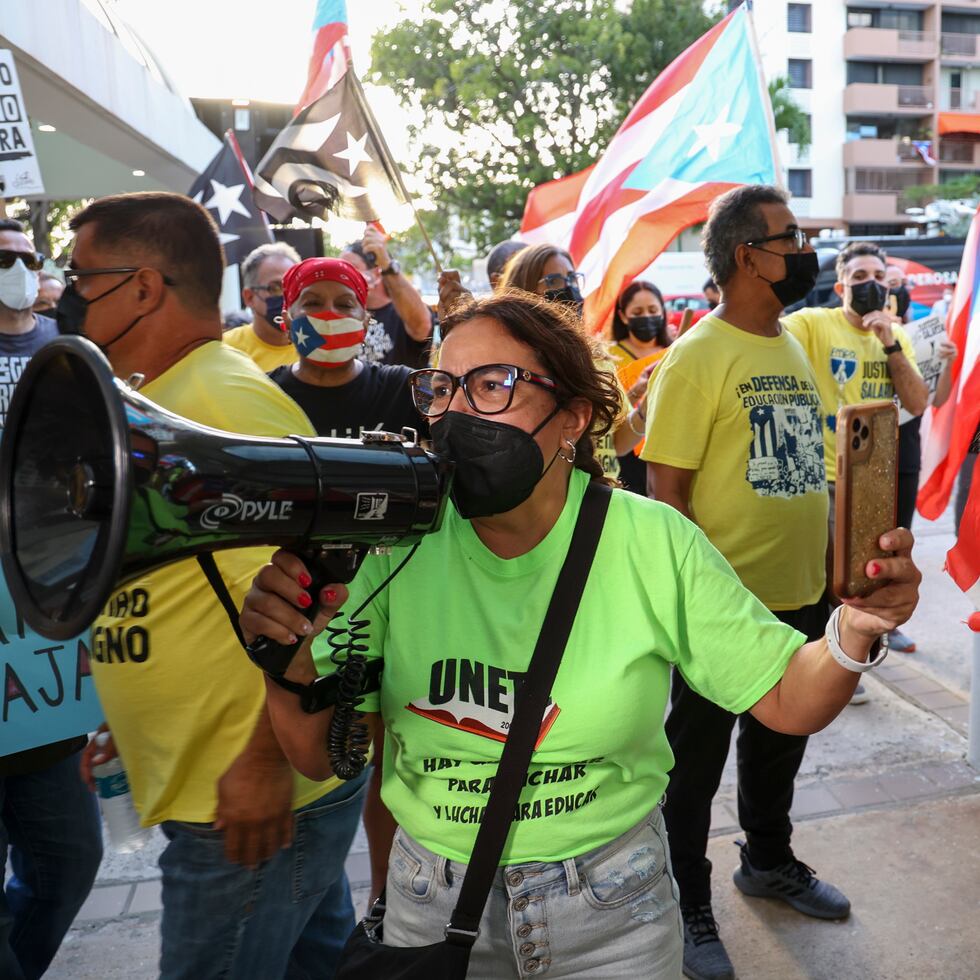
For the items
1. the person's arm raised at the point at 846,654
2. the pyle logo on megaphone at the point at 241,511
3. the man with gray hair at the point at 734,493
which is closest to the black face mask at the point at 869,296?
the man with gray hair at the point at 734,493

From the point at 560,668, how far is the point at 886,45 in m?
50.2

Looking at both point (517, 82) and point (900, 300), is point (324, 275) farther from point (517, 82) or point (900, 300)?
point (517, 82)

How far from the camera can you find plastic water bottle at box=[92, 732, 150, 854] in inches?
82.6

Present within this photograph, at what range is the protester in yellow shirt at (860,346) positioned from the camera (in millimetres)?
4656

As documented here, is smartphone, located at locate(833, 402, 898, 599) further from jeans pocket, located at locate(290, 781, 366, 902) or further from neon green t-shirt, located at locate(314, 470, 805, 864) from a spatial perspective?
jeans pocket, located at locate(290, 781, 366, 902)

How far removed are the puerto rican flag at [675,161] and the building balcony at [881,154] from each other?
144 feet

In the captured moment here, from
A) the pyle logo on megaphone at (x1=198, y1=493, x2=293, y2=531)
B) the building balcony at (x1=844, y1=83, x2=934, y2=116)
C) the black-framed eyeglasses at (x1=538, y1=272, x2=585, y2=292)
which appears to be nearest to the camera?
the pyle logo on megaphone at (x1=198, y1=493, x2=293, y2=531)

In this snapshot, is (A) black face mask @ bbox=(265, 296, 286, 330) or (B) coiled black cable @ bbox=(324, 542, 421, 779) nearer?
(B) coiled black cable @ bbox=(324, 542, 421, 779)

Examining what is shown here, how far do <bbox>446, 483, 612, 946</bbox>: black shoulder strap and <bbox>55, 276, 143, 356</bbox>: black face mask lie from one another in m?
1.12

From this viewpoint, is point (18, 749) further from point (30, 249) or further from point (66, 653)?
point (30, 249)

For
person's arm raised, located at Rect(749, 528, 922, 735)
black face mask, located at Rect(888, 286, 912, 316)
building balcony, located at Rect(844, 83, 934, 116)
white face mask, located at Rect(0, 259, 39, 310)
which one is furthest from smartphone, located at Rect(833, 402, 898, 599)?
building balcony, located at Rect(844, 83, 934, 116)

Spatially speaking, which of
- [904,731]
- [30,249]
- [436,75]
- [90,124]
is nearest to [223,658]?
[30,249]

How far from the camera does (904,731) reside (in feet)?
14.3

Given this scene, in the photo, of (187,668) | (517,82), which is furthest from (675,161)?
(517,82)
